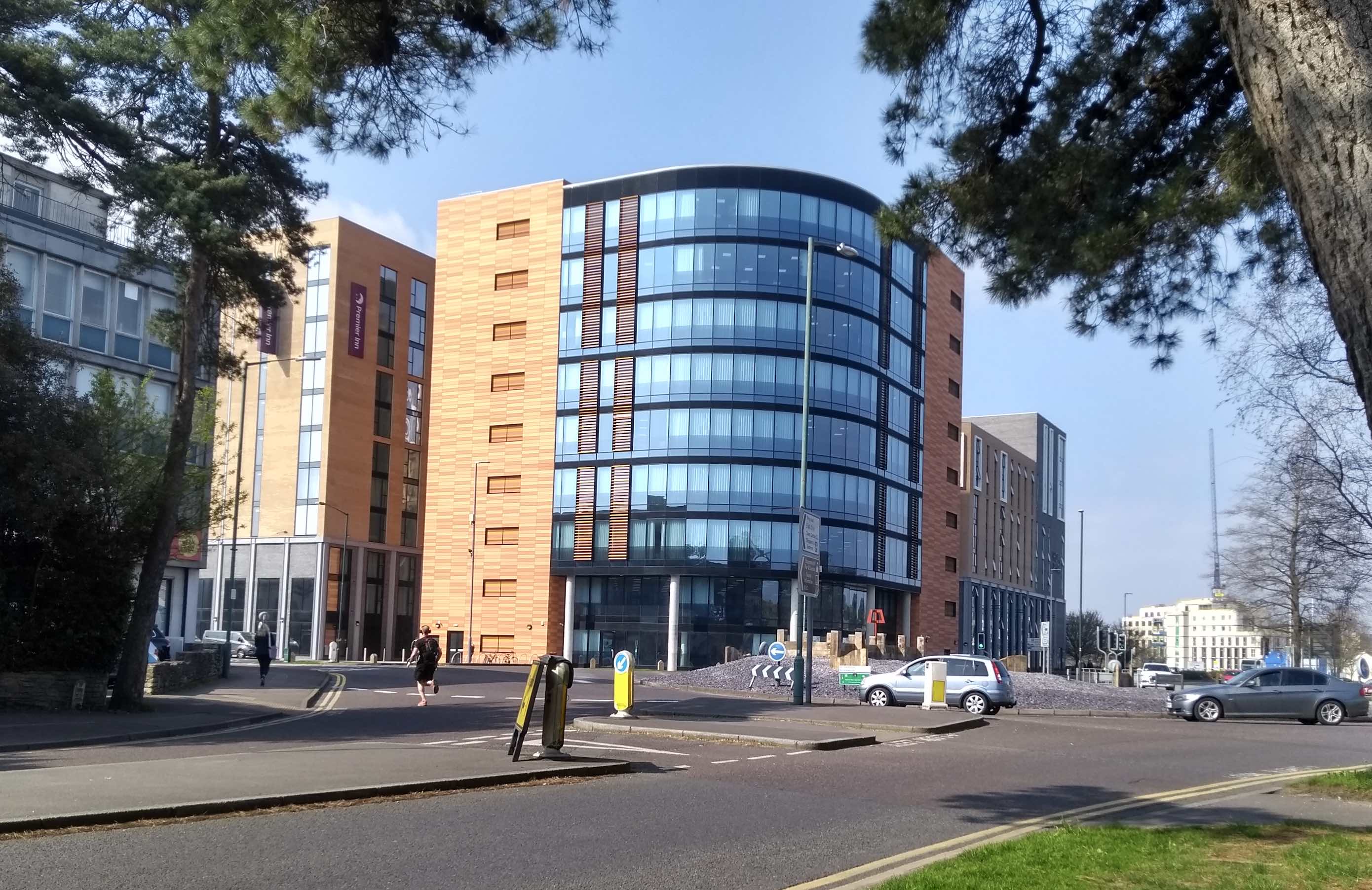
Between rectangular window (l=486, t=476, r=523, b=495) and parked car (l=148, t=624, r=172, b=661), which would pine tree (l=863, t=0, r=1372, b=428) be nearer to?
parked car (l=148, t=624, r=172, b=661)

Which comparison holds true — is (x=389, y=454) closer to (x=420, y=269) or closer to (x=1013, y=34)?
(x=420, y=269)

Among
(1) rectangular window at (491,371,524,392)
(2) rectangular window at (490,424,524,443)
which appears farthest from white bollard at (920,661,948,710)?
(1) rectangular window at (491,371,524,392)

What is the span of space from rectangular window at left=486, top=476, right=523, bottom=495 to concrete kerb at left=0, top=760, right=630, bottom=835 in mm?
56953

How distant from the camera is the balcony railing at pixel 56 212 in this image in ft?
115

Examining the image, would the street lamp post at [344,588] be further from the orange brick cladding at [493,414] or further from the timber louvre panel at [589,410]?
the timber louvre panel at [589,410]

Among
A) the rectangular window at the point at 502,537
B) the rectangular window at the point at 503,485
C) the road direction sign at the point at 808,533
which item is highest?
the rectangular window at the point at 503,485

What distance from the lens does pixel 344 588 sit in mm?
76312

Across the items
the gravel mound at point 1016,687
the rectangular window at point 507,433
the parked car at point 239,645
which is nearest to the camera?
the gravel mound at point 1016,687

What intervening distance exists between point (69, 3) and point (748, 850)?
59.2 ft

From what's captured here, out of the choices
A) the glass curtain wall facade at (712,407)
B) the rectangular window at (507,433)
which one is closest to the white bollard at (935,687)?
the glass curtain wall facade at (712,407)

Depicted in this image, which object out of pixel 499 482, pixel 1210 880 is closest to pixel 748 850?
pixel 1210 880

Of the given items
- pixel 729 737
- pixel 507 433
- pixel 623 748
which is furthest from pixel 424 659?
pixel 507 433

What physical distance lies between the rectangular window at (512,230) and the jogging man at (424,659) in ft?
152

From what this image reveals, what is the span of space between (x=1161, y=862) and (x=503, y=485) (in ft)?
209
